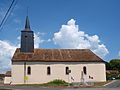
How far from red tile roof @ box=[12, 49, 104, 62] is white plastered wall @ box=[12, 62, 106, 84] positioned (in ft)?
2.72

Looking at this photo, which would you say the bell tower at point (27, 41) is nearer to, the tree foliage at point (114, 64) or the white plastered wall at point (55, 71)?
the white plastered wall at point (55, 71)

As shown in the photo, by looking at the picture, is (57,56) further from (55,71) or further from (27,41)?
(27,41)

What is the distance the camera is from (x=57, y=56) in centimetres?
4341

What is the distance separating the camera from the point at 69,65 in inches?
1678

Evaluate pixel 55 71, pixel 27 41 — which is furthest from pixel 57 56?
pixel 27 41

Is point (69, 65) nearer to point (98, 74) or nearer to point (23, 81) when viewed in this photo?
→ point (98, 74)

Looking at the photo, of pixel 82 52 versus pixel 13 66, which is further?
pixel 82 52

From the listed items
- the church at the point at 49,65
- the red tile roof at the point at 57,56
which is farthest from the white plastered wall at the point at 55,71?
the red tile roof at the point at 57,56

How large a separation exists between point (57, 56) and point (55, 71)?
132 inches

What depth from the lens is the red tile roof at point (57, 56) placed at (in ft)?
138

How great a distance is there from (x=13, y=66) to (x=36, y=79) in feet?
17.8

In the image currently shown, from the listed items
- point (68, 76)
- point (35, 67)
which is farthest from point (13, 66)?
point (68, 76)

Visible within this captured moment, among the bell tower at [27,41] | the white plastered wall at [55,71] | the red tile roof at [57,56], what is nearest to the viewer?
the white plastered wall at [55,71]

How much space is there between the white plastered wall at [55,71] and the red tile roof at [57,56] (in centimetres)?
83
